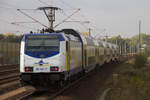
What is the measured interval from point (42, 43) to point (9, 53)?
22699mm

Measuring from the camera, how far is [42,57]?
468 inches

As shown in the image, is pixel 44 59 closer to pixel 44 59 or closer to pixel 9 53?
pixel 44 59

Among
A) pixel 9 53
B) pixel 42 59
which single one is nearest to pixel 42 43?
A: pixel 42 59

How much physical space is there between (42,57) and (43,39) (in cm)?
100

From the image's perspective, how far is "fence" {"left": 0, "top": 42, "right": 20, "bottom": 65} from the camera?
1248 inches

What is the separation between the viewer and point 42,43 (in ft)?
40.2

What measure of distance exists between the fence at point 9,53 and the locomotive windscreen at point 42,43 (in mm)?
19826

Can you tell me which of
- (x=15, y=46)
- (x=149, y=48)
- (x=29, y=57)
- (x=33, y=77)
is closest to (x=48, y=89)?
(x=33, y=77)

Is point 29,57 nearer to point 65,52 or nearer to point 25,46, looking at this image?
point 25,46

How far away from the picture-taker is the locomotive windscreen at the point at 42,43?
12094 mm

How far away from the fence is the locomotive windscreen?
65.0 feet

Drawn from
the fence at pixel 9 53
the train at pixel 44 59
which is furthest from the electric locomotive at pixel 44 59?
the fence at pixel 9 53

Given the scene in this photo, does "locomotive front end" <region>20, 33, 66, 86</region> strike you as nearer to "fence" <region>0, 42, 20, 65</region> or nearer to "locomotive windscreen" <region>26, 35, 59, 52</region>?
"locomotive windscreen" <region>26, 35, 59, 52</region>

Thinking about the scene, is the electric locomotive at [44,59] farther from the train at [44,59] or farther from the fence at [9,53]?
the fence at [9,53]
